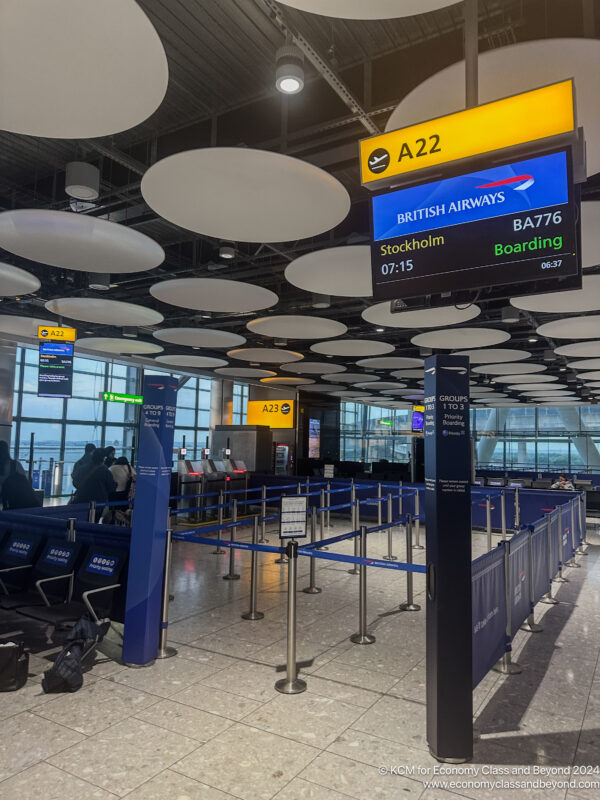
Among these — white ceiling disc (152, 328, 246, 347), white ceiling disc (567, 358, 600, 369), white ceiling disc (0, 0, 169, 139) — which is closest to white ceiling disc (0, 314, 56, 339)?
white ceiling disc (152, 328, 246, 347)

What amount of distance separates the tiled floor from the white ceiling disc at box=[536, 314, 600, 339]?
6.55m

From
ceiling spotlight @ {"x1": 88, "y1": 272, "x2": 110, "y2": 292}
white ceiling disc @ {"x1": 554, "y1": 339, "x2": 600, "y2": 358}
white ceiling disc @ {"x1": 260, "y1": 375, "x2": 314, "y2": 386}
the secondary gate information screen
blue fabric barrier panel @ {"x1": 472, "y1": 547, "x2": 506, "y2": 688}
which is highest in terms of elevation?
ceiling spotlight @ {"x1": 88, "y1": 272, "x2": 110, "y2": 292}

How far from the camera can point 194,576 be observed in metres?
8.84

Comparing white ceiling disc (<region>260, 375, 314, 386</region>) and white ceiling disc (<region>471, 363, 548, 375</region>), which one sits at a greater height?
white ceiling disc (<region>260, 375, 314, 386</region>)

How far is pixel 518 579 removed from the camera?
5582 mm

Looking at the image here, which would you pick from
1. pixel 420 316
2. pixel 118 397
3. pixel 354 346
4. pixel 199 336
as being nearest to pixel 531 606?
pixel 420 316

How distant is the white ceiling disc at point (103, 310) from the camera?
34.6 feet

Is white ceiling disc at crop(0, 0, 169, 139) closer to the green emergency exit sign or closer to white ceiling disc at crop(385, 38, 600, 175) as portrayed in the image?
white ceiling disc at crop(385, 38, 600, 175)

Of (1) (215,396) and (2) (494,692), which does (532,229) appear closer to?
(2) (494,692)

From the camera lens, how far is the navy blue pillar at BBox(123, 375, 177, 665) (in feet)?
16.8

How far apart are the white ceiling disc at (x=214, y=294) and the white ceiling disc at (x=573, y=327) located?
6.05m

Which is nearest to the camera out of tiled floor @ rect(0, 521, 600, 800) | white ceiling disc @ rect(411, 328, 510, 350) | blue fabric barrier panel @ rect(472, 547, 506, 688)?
tiled floor @ rect(0, 521, 600, 800)

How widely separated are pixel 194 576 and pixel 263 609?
7.28ft

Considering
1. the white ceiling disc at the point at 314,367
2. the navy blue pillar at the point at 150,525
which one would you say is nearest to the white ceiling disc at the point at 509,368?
the white ceiling disc at the point at 314,367
